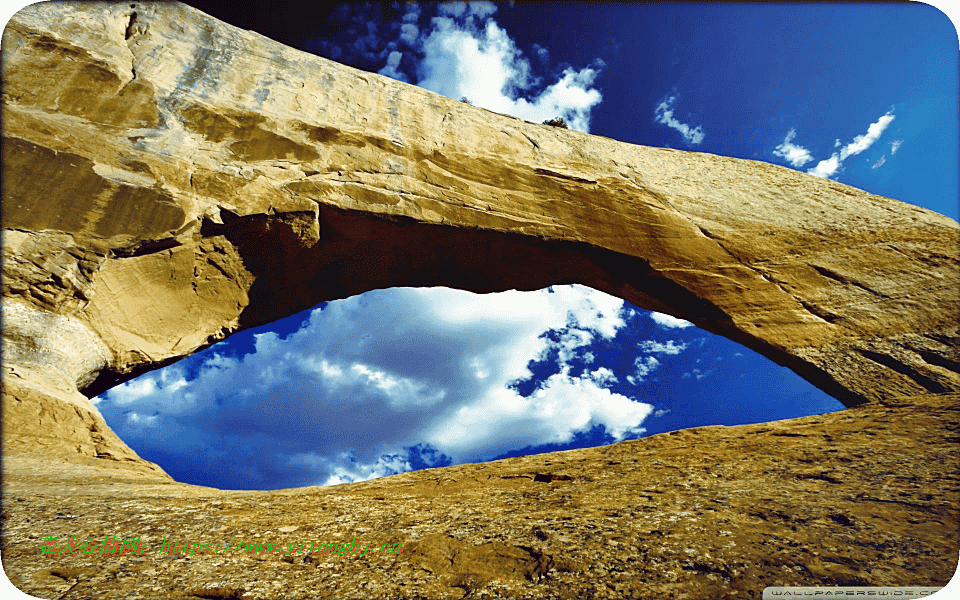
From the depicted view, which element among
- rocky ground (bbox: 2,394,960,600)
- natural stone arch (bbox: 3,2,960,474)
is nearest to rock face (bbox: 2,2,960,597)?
natural stone arch (bbox: 3,2,960,474)

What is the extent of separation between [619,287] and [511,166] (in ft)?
12.1

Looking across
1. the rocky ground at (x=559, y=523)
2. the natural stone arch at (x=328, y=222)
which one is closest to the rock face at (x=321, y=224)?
the natural stone arch at (x=328, y=222)

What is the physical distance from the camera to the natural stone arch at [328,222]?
255 inches

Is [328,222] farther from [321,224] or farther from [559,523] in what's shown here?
[559,523]

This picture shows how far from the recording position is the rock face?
6.38m

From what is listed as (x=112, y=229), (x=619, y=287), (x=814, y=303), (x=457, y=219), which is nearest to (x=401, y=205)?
(x=457, y=219)

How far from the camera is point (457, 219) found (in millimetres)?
9289

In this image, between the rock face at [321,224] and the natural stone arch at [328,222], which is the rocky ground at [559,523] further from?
the natural stone arch at [328,222]

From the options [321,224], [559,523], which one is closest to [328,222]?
[321,224]

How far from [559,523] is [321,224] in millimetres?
6787

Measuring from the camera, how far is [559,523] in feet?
12.1

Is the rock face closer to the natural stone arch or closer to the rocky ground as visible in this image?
the natural stone arch

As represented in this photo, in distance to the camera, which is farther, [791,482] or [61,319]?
[61,319]

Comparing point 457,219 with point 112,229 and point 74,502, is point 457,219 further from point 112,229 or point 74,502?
point 74,502
